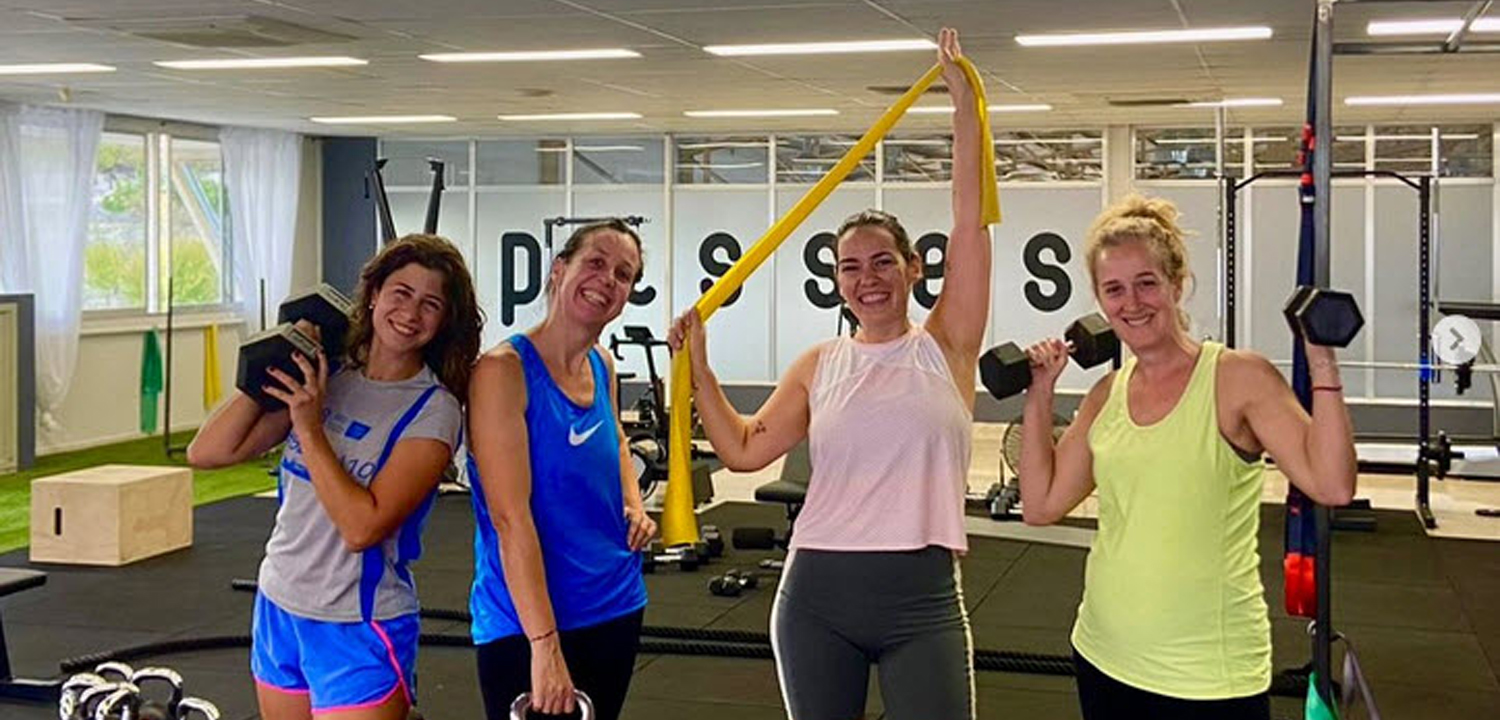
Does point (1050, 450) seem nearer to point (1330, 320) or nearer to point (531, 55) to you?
point (1330, 320)

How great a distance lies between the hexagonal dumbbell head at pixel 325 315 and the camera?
2.23 m

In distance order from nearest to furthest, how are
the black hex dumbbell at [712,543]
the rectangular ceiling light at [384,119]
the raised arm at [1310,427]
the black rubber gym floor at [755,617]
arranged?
the raised arm at [1310,427]
the black rubber gym floor at [755,617]
the black hex dumbbell at [712,543]
the rectangular ceiling light at [384,119]

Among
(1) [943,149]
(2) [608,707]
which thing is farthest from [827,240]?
(2) [608,707]

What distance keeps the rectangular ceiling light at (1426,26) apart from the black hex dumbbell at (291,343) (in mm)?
5236

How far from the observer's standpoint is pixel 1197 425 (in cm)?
204

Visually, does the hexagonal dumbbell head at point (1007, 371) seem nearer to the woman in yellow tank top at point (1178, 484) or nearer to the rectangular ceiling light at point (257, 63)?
the woman in yellow tank top at point (1178, 484)

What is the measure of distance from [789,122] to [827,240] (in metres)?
1.29

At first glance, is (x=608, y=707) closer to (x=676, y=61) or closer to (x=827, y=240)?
(x=676, y=61)

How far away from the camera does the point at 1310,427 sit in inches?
78.1

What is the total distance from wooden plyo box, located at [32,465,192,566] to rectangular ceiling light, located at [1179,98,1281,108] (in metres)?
6.90

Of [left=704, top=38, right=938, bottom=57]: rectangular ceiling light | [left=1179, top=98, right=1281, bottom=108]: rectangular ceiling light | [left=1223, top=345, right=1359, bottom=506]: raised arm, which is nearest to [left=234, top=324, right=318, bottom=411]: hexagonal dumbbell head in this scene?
[left=1223, top=345, right=1359, bottom=506]: raised arm

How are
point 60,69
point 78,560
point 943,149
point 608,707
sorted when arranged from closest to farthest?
point 608,707 < point 78,560 < point 60,69 < point 943,149

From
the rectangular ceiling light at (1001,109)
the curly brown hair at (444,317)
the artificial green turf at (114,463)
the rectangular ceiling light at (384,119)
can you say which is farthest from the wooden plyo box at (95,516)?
the rectangular ceiling light at (1001,109)

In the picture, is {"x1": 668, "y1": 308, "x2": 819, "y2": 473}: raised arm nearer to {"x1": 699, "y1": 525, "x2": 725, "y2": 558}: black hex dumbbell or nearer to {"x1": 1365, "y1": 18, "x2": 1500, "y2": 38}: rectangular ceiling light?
{"x1": 699, "y1": 525, "x2": 725, "y2": 558}: black hex dumbbell
